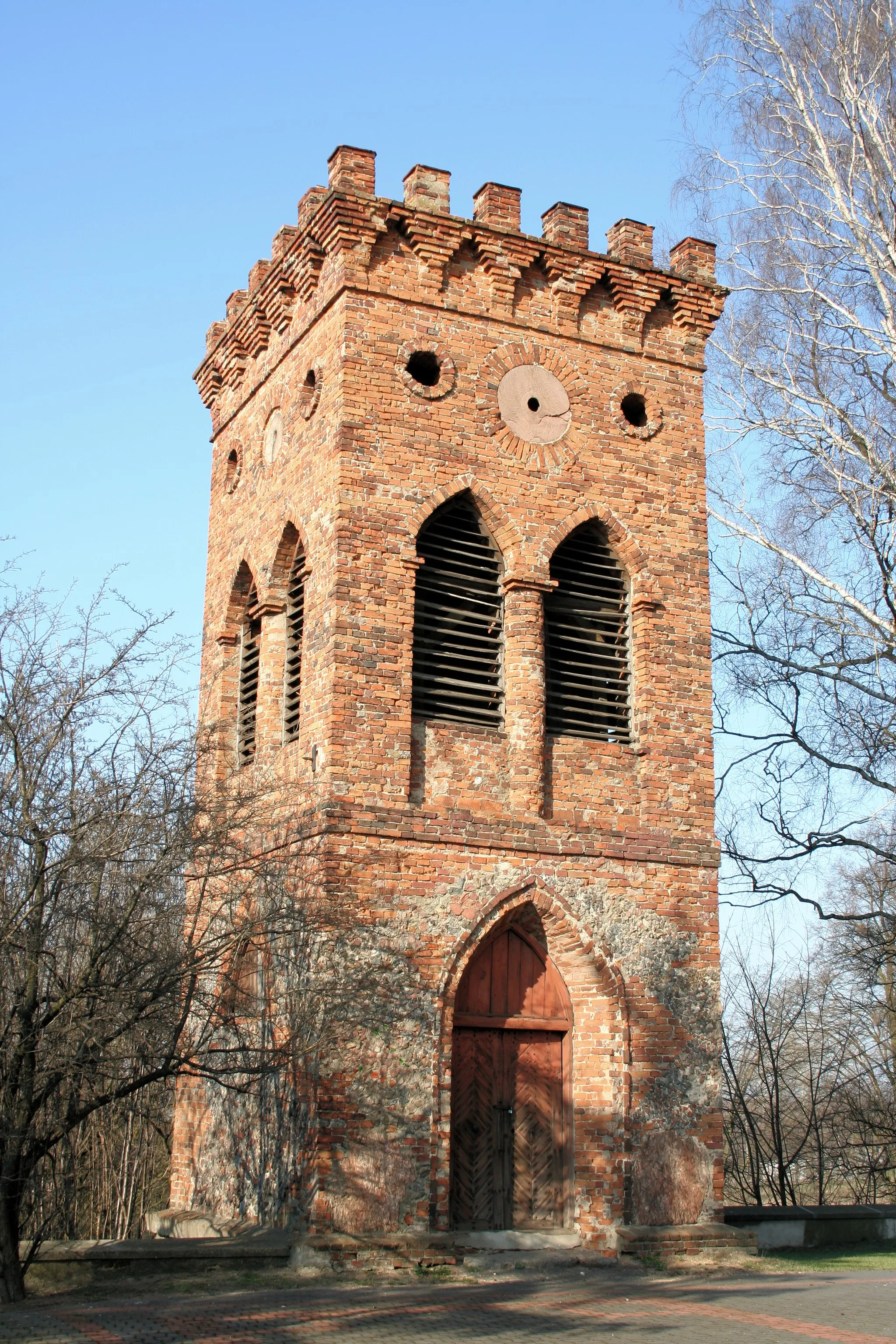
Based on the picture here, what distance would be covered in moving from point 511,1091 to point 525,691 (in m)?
3.77

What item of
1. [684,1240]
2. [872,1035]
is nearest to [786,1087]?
[872,1035]

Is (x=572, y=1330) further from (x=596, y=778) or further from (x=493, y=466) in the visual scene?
(x=493, y=466)

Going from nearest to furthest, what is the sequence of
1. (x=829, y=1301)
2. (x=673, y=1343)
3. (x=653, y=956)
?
(x=673, y=1343)
(x=829, y=1301)
(x=653, y=956)

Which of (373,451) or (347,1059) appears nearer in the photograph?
(347,1059)

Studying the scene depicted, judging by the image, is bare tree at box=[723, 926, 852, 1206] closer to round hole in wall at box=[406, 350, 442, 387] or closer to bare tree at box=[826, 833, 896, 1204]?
bare tree at box=[826, 833, 896, 1204]

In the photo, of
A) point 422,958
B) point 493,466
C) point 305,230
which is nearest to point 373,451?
point 493,466

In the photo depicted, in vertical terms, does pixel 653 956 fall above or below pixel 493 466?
below

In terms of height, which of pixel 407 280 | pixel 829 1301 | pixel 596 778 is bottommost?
pixel 829 1301

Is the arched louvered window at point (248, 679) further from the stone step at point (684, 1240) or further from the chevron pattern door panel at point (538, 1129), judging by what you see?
the stone step at point (684, 1240)

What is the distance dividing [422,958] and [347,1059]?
1.12 m

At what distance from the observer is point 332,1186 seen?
11375 millimetres

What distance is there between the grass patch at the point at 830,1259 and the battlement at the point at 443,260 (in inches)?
376

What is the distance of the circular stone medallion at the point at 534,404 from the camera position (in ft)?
46.8

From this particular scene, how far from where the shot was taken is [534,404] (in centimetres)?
1442
